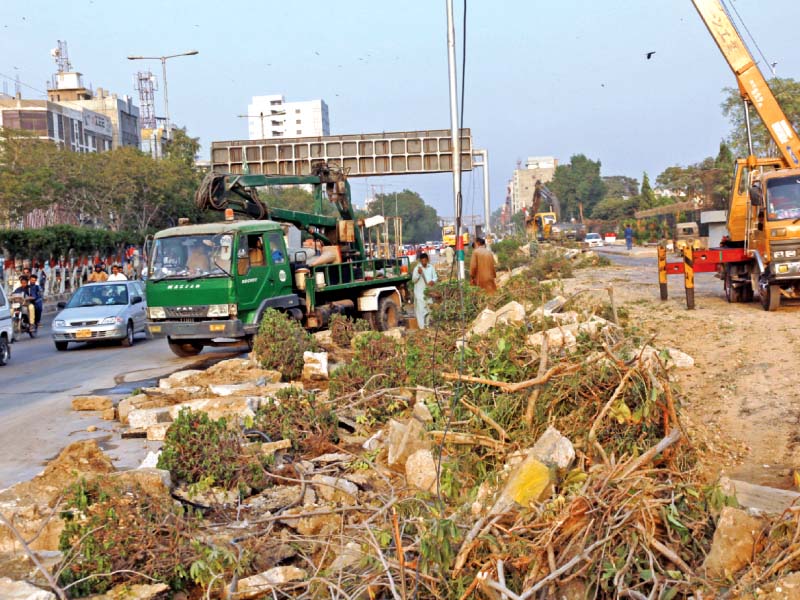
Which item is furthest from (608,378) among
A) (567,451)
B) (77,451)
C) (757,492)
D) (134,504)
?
(77,451)

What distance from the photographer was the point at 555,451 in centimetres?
539

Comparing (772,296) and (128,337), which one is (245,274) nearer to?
(128,337)

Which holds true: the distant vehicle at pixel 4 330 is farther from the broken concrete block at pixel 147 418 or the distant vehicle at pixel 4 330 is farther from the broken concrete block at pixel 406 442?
the broken concrete block at pixel 406 442

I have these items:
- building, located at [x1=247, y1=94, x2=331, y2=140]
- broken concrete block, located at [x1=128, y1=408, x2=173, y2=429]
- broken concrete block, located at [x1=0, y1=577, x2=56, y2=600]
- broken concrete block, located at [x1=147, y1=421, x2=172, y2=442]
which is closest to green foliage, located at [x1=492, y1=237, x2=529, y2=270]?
broken concrete block, located at [x1=128, y1=408, x2=173, y2=429]

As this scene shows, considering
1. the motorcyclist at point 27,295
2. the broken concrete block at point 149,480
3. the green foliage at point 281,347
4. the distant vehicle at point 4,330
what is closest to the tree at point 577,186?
the motorcyclist at point 27,295

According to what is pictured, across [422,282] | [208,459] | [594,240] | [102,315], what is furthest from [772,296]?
[594,240]

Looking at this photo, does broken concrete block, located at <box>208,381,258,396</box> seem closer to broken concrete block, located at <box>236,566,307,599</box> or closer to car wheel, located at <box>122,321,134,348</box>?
broken concrete block, located at <box>236,566,307,599</box>

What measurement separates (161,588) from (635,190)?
127099 millimetres

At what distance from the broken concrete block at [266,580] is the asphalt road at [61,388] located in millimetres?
3466

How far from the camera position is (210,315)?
1410 centimetres

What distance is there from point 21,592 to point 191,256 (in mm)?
10215

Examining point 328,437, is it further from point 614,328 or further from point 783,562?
point 783,562

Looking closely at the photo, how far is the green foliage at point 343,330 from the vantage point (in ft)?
46.0

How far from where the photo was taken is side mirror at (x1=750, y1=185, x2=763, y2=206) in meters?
14.5
